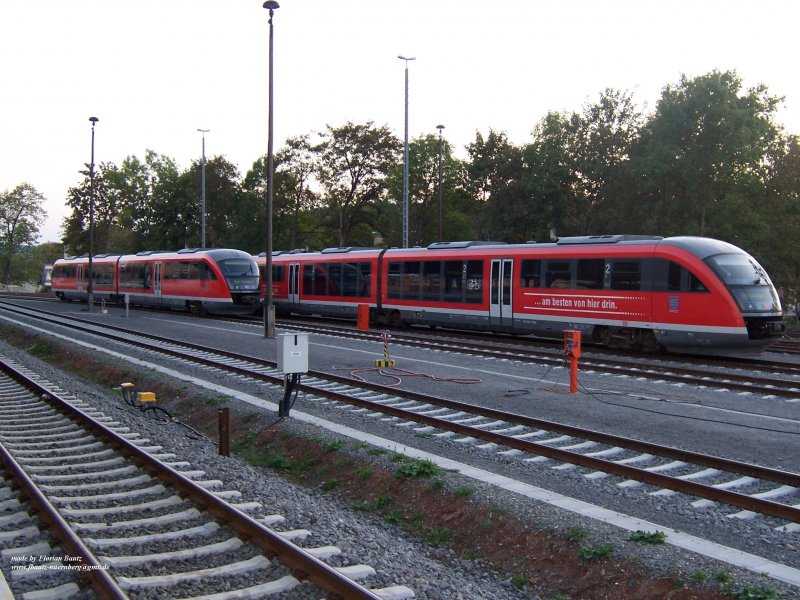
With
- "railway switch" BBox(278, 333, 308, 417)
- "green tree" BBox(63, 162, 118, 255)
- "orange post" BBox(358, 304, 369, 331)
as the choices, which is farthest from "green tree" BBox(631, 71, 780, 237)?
"green tree" BBox(63, 162, 118, 255)

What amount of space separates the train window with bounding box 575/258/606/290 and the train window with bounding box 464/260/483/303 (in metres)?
3.78

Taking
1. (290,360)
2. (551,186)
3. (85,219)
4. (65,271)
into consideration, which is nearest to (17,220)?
(85,219)

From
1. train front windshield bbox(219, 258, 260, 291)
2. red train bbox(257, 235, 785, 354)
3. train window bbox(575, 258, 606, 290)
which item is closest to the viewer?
red train bbox(257, 235, 785, 354)

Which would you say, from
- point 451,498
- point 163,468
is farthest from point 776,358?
point 163,468

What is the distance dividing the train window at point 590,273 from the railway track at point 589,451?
816cm

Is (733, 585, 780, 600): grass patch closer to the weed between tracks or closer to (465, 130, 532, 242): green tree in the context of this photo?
the weed between tracks

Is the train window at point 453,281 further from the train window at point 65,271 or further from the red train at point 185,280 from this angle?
the train window at point 65,271

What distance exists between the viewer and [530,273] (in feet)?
70.4

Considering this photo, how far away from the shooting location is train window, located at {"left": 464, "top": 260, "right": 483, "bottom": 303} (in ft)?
76.0

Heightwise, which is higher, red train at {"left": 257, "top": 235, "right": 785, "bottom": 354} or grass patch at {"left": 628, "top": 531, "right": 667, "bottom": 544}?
red train at {"left": 257, "top": 235, "right": 785, "bottom": 354}

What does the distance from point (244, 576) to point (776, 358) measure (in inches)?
692

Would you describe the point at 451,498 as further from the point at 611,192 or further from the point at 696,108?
the point at 611,192

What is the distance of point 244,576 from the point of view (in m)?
5.41

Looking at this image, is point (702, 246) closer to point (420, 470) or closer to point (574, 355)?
point (574, 355)
